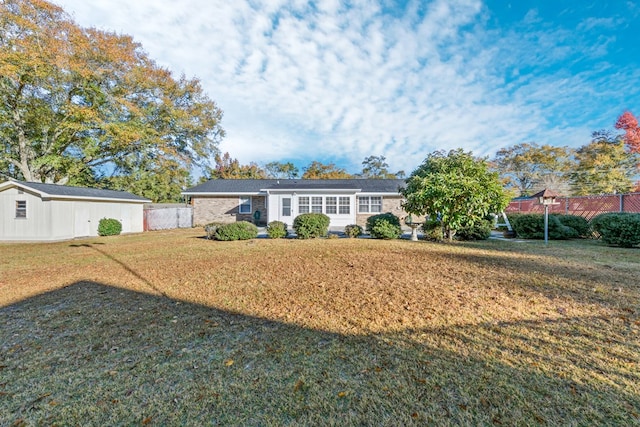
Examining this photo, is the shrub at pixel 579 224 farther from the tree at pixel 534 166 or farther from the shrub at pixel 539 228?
the tree at pixel 534 166

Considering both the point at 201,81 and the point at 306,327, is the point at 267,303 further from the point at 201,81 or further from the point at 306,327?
the point at 201,81

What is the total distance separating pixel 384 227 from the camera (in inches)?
448

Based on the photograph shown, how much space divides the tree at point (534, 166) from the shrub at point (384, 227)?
2677cm

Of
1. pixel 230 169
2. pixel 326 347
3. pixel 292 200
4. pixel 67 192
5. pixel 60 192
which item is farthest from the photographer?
pixel 230 169

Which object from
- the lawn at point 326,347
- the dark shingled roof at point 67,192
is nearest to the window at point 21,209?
the dark shingled roof at point 67,192

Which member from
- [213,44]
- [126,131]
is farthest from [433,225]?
[126,131]

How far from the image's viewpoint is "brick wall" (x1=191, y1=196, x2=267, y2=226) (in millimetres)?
20156

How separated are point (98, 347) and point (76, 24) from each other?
23284mm

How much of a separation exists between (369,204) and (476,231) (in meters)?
8.36

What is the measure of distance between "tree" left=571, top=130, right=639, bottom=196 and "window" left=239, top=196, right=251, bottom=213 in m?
30.2

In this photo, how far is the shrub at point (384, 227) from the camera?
37.3 ft

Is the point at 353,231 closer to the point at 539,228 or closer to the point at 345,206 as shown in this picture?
the point at 345,206

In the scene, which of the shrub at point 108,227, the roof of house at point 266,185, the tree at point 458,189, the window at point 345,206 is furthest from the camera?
the roof of house at point 266,185

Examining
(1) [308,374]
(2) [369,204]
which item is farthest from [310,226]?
(1) [308,374]
